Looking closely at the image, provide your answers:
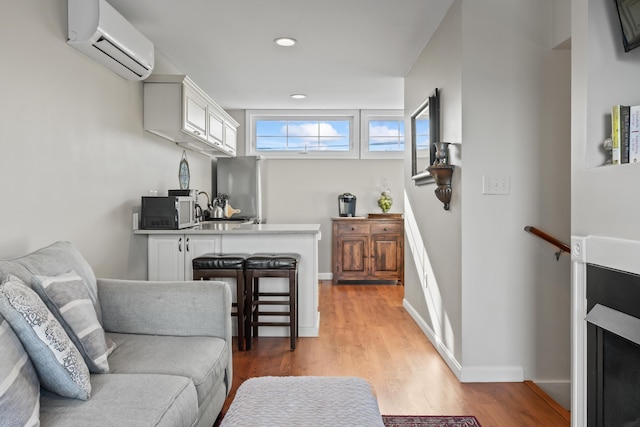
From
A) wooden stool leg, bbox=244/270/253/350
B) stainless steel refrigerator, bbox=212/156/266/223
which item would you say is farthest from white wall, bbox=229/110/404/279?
wooden stool leg, bbox=244/270/253/350

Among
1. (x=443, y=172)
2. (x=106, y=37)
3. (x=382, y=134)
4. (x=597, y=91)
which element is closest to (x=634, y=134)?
(x=597, y=91)

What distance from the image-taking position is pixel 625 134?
1564 mm

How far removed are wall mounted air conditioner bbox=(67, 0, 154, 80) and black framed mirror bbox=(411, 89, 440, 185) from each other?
Answer: 7.10 feet

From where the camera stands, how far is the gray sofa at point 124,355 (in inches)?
51.9

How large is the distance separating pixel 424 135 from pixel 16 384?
127 inches

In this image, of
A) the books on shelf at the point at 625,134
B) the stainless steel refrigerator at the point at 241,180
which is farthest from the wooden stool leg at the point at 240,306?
the stainless steel refrigerator at the point at 241,180

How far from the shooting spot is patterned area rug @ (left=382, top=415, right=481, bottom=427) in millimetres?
2162

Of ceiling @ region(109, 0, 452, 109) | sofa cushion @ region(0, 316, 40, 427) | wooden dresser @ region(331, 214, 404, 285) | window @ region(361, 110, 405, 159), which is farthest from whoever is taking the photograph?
window @ region(361, 110, 405, 159)

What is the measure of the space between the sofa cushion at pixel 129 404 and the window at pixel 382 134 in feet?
17.3

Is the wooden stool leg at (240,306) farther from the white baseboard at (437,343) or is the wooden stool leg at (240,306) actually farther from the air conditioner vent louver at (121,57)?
the air conditioner vent louver at (121,57)

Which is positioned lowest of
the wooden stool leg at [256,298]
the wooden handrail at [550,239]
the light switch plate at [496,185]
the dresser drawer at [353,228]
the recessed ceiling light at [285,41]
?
the wooden stool leg at [256,298]

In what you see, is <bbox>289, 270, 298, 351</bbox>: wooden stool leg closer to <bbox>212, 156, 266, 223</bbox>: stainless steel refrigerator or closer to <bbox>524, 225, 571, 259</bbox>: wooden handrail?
<bbox>524, 225, 571, 259</bbox>: wooden handrail

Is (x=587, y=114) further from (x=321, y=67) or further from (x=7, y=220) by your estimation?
(x=321, y=67)

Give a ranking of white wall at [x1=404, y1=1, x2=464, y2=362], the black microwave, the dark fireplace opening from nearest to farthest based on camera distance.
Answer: the dark fireplace opening < white wall at [x1=404, y1=1, x2=464, y2=362] < the black microwave
